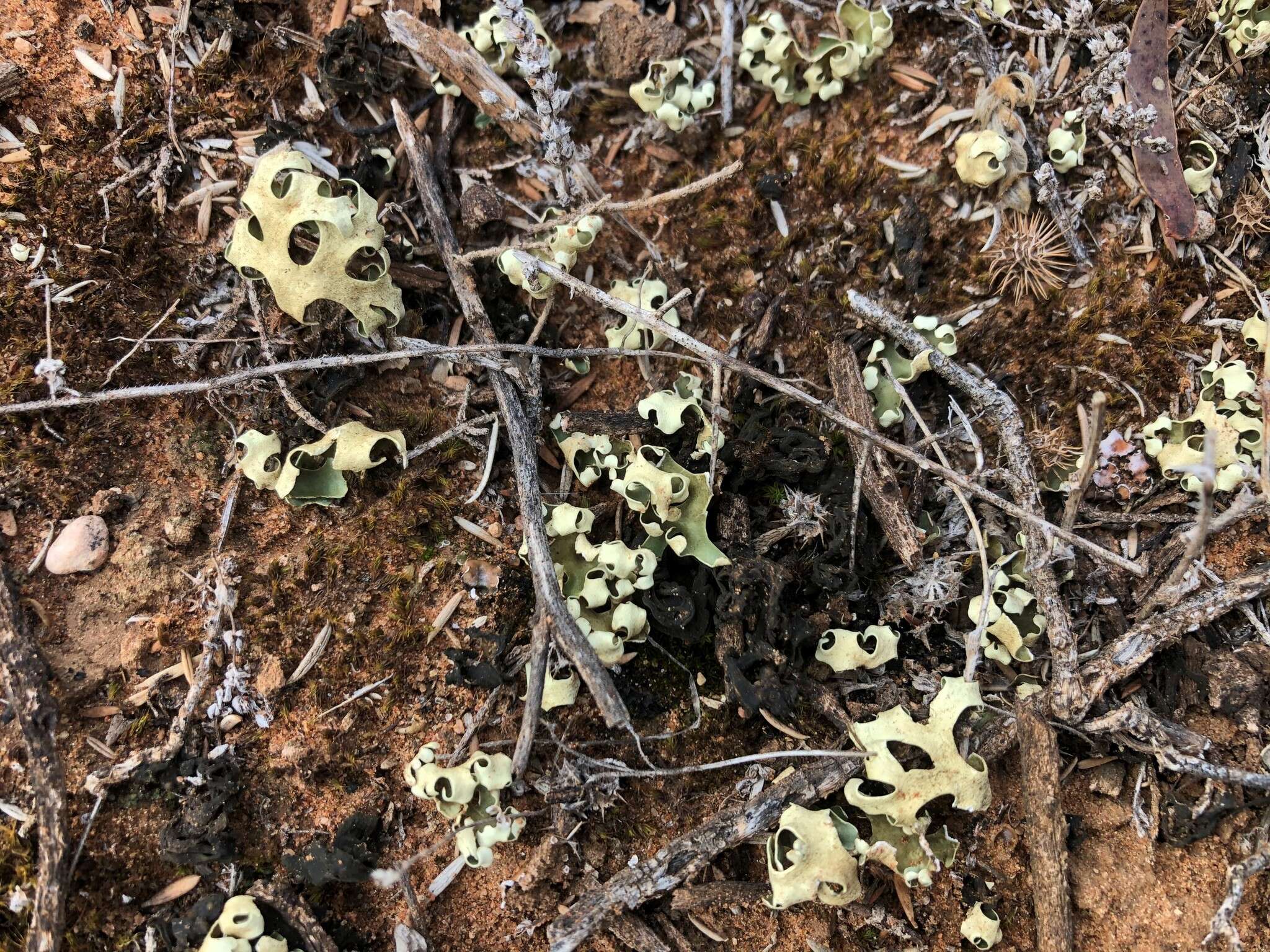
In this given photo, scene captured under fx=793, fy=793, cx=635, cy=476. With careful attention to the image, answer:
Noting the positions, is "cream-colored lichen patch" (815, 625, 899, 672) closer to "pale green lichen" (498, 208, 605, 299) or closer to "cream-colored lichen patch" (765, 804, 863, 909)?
"cream-colored lichen patch" (765, 804, 863, 909)

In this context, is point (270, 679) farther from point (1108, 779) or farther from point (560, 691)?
point (1108, 779)

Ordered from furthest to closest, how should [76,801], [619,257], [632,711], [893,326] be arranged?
[619,257] < [893,326] < [632,711] < [76,801]

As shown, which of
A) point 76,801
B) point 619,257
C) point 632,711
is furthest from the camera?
point 619,257

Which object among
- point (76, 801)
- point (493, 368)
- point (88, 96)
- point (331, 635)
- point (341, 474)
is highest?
point (88, 96)

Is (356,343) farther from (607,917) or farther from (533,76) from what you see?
(607,917)

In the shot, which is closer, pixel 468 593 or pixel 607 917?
pixel 607 917

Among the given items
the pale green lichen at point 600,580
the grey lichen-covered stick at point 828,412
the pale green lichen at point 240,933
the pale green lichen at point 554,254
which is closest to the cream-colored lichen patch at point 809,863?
the pale green lichen at point 600,580

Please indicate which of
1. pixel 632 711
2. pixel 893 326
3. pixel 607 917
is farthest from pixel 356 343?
pixel 607 917
